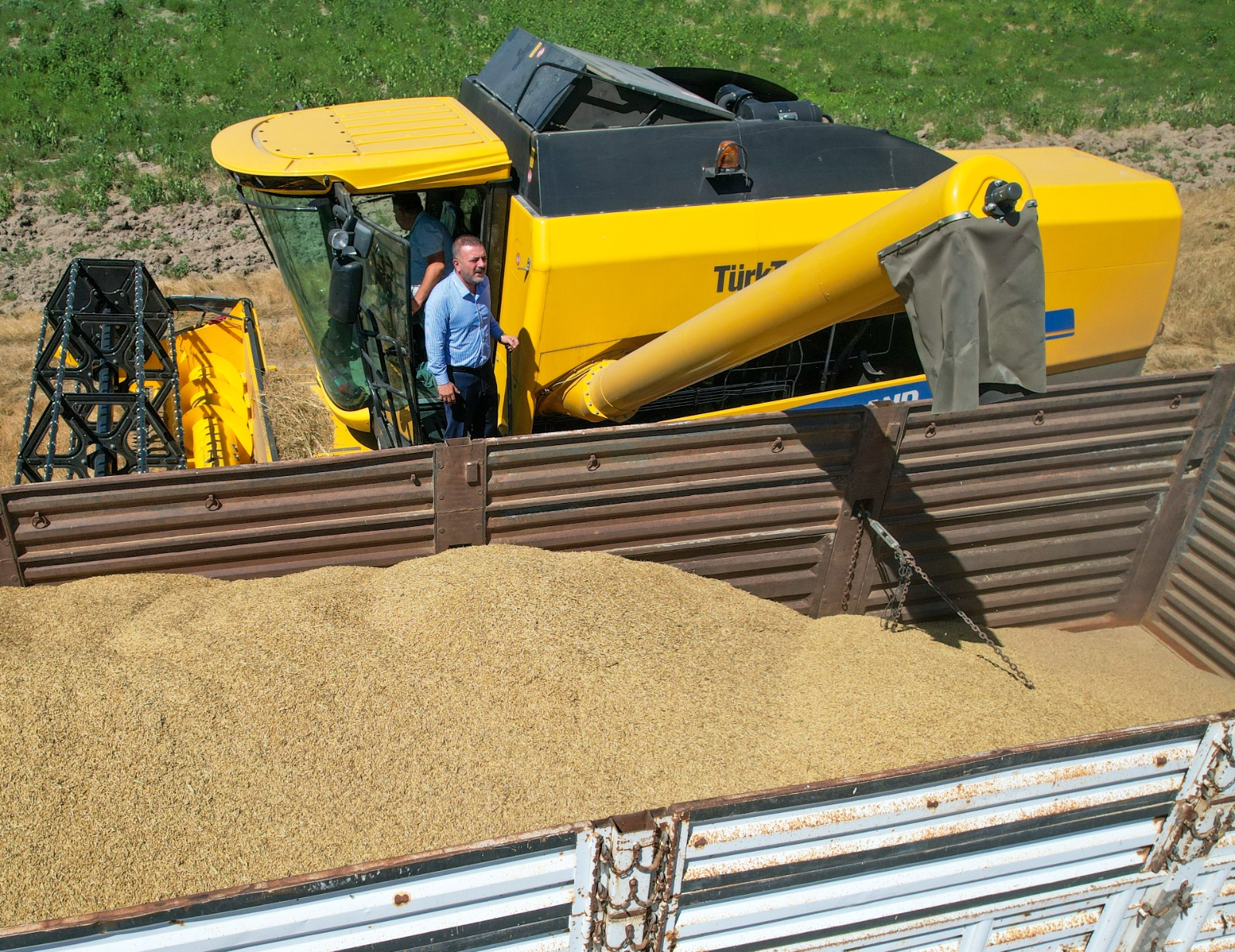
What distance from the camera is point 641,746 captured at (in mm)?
3180

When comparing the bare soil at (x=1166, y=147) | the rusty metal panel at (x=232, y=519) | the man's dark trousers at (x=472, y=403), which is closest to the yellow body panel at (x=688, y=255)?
the man's dark trousers at (x=472, y=403)

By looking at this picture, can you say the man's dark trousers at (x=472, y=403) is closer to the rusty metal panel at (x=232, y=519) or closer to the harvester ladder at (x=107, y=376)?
the rusty metal panel at (x=232, y=519)

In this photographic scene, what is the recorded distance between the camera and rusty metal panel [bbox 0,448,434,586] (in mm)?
3547

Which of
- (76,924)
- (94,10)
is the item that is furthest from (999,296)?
(94,10)

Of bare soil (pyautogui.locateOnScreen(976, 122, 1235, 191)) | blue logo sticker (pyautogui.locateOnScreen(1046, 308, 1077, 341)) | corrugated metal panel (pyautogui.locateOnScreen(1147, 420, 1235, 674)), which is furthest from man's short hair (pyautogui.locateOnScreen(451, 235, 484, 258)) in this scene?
bare soil (pyautogui.locateOnScreen(976, 122, 1235, 191))

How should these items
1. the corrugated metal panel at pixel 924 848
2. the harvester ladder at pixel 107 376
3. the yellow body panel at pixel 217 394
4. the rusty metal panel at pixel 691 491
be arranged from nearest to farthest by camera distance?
the corrugated metal panel at pixel 924 848
the rusty metal panel at pixel 691 491
the harvester ladder at pixel 107 376
the yellow body panel at pixel 217 394

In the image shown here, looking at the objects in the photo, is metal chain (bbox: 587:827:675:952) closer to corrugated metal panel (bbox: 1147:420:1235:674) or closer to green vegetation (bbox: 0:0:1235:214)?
corrugated metal panel (bbox: 1147:420:1235:674)

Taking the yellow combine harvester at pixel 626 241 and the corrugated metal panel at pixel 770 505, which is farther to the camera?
the yellow combine harvester at pixel 626 241

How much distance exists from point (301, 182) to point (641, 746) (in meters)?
2.67

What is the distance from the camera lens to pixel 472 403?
465 centimetres

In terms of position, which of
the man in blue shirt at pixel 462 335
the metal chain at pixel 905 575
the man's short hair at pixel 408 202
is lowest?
the metal chain at pixel 905 575

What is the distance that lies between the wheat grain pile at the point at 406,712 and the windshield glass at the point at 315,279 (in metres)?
1.28

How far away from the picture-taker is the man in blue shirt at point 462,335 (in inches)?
170

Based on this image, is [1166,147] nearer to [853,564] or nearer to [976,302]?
[853,564]
